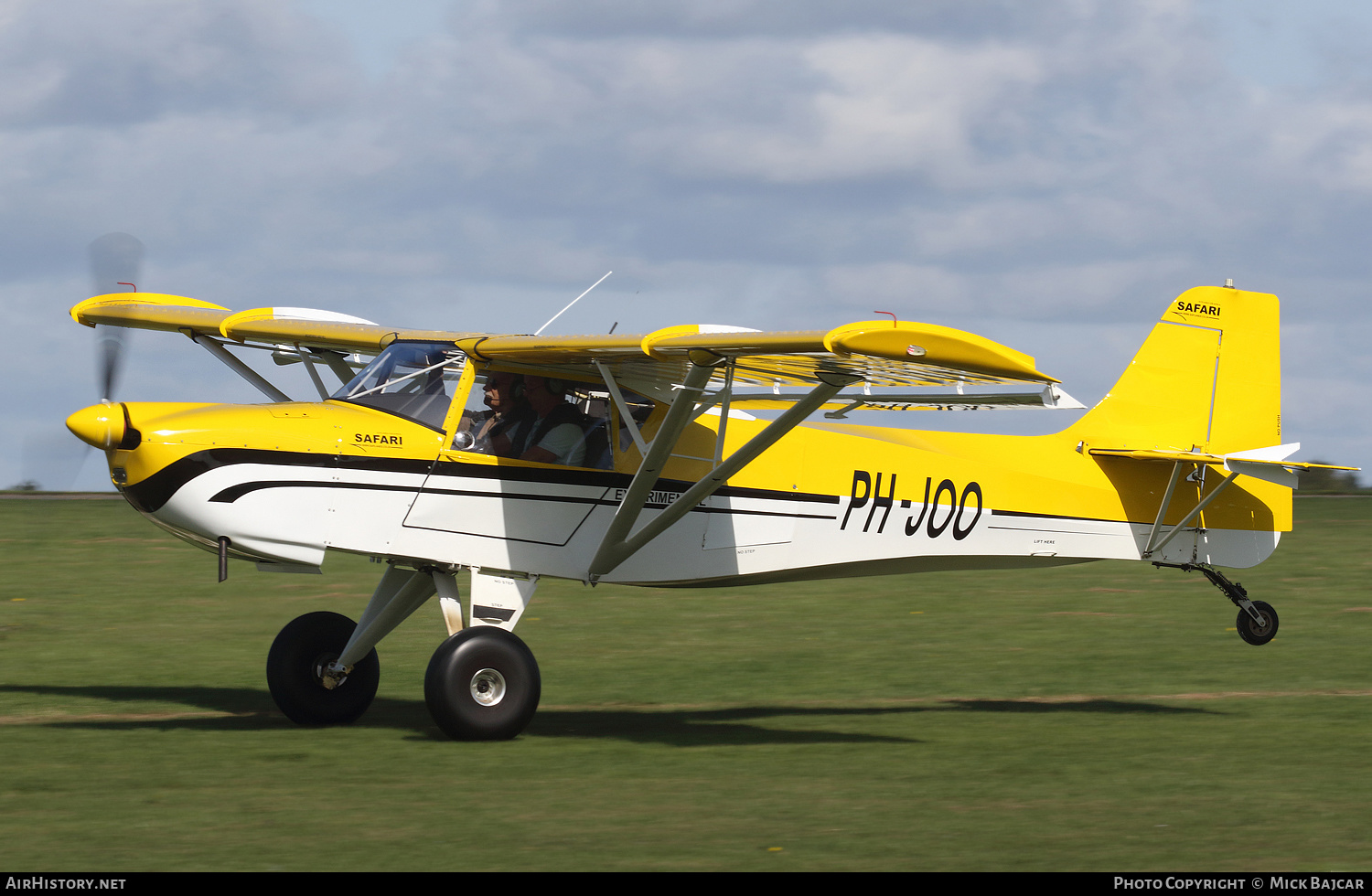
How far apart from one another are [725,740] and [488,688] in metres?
1.79

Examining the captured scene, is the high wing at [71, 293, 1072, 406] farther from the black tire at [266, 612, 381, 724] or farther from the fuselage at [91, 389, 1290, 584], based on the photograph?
the black tire at [266, 612, 381, 724]

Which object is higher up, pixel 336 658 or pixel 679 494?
pixel 679 494

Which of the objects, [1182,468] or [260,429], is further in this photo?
[1182,468]

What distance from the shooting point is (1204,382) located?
1369 centimetres

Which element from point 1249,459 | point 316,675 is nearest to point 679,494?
point 316,675

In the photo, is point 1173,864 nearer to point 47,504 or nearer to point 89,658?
point 89,658

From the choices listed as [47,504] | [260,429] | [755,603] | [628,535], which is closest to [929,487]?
[628,535]

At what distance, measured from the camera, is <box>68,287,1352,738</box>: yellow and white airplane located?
31.6 feet

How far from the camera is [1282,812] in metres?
8.06

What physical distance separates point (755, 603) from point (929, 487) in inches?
302

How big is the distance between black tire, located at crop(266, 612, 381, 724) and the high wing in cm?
234

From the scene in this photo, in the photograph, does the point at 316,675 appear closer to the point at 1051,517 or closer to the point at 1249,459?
the point at 1051,517

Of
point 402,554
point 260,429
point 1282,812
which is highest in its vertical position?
point 260,429

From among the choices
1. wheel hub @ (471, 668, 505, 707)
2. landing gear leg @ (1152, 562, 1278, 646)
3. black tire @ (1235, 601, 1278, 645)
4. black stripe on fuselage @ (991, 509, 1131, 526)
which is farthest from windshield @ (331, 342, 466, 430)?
black tire @ (1235, 601, 1278, 645)
